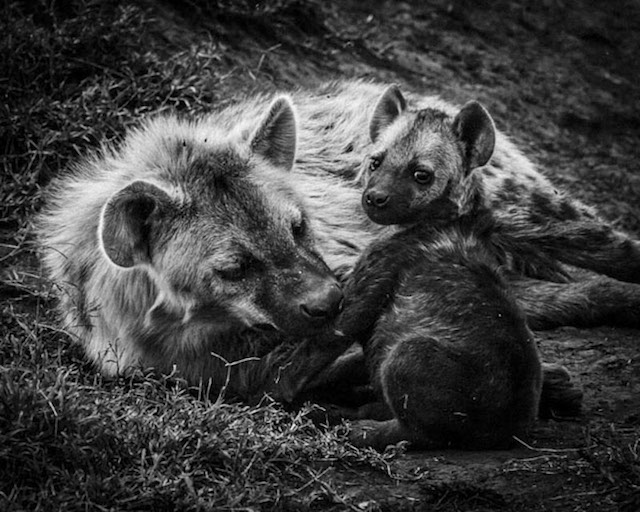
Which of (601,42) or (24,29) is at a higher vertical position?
(601,42)

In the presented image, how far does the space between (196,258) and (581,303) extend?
1.74m

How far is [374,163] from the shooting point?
174 inches

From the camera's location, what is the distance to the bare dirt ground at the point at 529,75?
149 inches

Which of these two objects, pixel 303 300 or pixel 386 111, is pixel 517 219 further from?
pixel 303 300

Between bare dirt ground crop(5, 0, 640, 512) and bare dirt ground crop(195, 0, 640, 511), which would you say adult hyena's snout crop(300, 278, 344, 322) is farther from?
bare dirt ground crop(195, 0, 640, 511)

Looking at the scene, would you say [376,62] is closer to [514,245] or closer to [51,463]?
[514,245]

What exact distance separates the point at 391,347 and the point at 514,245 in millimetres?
1242

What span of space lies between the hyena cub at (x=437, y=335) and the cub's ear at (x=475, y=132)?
367 mm

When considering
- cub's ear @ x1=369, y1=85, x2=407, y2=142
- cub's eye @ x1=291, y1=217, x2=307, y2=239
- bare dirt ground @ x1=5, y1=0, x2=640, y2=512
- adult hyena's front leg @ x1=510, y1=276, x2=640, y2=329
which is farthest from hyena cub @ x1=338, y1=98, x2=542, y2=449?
adult hyena's front leg @ x1=510, y1=276, x2=640, y2=329

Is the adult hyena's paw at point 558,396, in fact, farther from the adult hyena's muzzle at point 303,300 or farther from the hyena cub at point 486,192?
the adult hyena's muzzle at point 303,300

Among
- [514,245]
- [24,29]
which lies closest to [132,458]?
[514,245]

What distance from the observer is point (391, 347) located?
12.1 ft

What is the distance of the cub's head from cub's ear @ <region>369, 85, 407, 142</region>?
0.08 m

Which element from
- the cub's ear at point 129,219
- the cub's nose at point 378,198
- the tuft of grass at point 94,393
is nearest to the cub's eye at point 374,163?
the cub's nose at point 378,198
